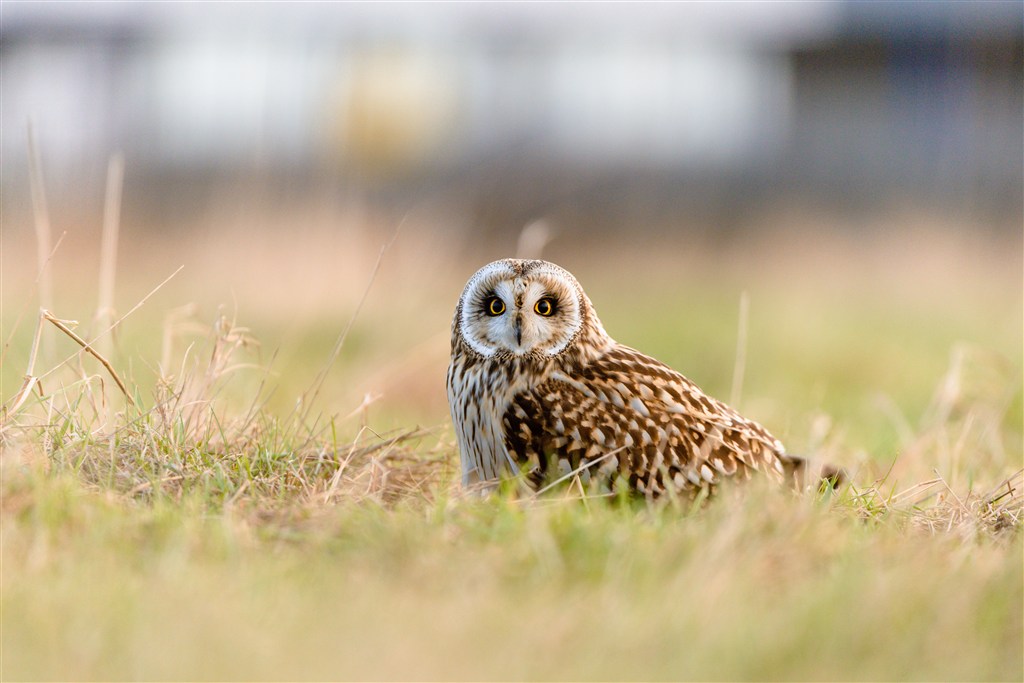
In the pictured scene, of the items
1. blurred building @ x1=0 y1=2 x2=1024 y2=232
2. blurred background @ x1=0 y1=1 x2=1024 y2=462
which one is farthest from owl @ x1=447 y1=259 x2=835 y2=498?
blurred building @ x1=0 y1=2 x2=1024 y2=232

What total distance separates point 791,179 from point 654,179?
2683 millimetres

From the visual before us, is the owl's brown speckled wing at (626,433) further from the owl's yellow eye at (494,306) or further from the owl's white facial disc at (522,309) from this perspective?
the owl's yellow eye at (494,306)

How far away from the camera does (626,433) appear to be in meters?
3.58

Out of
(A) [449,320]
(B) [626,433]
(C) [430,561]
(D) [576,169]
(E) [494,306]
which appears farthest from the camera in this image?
(D) [576,169]

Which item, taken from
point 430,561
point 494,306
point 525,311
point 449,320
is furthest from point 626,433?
point 449,320

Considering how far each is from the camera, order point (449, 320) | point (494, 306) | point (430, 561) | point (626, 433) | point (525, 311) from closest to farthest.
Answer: point (430, 561) < point (626, 433) < point (525, 311) < point (494, 306) < point (449, 320)

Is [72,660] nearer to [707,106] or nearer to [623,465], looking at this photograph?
[623,465]

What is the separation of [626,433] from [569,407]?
7.5 inches

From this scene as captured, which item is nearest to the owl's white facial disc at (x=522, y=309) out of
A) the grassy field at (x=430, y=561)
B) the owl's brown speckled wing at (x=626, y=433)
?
the owl's brown speckled wing at (x=626, y=433)

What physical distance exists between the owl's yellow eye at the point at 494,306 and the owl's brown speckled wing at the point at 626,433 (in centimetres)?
29

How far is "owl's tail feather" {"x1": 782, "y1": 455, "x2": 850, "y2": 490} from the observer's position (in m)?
3.55

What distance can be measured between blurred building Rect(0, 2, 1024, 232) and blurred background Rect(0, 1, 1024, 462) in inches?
1.9

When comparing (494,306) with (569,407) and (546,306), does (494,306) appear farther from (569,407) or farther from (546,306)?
(569,407)

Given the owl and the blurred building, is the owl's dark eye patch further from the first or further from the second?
the blurred building
